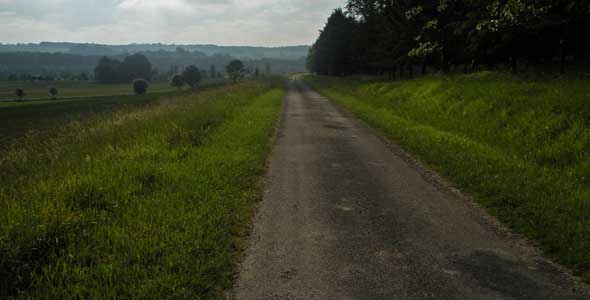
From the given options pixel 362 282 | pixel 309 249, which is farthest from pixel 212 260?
pixel 362 282

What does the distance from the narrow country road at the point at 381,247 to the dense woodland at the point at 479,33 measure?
5200 mm

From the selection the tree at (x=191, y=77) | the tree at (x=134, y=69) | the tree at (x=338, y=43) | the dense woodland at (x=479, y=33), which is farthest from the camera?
the tree at (x=134, y=69)

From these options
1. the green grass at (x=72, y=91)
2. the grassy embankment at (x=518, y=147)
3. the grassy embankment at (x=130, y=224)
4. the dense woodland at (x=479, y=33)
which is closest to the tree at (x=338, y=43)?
the dense woodland at (x=479, y=33)

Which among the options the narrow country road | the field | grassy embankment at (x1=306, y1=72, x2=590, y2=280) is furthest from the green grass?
the narrow country road

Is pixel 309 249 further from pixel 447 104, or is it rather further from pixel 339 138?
pixel 447 104

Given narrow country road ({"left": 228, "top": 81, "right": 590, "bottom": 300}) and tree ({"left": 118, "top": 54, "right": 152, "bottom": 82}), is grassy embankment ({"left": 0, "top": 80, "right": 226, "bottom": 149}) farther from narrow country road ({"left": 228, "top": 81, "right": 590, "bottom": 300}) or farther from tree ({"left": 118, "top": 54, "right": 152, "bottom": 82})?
tree ({"left": 118, "top": 54, "right": 152, "bottom": 82})

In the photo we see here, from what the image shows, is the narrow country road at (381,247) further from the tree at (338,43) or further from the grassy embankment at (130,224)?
the tree at (338,43)

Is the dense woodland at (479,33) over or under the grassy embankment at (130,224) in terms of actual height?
over

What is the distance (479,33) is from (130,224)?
2139 cm

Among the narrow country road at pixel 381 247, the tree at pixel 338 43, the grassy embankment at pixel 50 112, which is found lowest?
the grassy embankment at pixel 50 112

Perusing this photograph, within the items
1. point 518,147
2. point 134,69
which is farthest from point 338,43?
point 134,69

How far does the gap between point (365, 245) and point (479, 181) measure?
12.9 feet

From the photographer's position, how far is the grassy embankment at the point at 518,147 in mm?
5344

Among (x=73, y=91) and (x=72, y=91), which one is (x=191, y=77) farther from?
(x=72, y=91)
